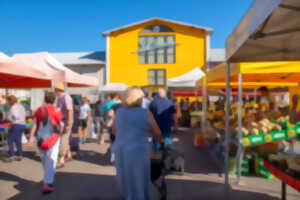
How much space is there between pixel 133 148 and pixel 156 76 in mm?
21474

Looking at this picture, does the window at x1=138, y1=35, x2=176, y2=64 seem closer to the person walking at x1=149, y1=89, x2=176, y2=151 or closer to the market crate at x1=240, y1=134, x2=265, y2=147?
the person walking at x1=149, y1=89, x2=176, y2=151

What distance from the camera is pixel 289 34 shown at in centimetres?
248

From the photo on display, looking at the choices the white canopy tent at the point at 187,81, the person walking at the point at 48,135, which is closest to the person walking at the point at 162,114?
the person walking at the point at 48,135

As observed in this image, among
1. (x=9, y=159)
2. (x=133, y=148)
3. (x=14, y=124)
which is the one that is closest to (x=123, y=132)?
(x=133, y=148)

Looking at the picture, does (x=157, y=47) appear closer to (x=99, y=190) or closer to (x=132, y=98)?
(x=99, y=190)

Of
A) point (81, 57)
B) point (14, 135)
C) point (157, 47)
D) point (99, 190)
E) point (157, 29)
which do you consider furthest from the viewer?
point (81, 57)

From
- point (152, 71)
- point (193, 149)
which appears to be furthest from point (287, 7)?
point (152, 71)

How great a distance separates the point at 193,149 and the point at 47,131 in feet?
15.0

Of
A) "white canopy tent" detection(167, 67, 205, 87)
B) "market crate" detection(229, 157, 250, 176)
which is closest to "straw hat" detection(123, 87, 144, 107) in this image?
"market crate" detection(229, 157, 250, 176)

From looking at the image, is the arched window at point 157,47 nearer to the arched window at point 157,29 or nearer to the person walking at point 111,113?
the arched window at point 157,29

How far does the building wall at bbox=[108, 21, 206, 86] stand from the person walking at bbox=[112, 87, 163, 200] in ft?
69.7

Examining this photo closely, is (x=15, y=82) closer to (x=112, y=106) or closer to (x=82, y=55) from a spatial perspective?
(x=112, y=106)

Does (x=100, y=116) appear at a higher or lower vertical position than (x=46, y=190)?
higher

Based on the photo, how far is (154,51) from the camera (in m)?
23.8
